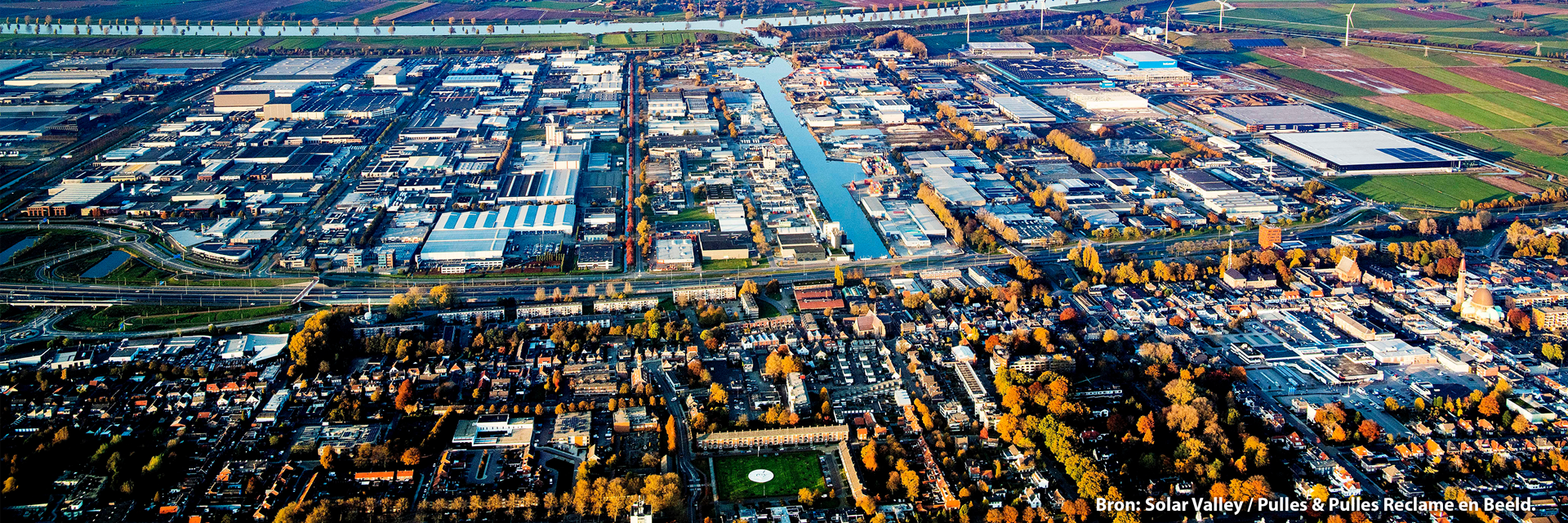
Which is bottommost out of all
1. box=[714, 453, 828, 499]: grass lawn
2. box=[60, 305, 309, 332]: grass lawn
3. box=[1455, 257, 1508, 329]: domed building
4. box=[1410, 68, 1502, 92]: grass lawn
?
box=[714, 453, 828, 499]: grass lawn

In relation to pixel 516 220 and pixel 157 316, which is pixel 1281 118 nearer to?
pixel 516 220

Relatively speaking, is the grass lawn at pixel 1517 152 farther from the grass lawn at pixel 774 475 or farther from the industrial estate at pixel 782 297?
the grass lawn at pixel 774 475

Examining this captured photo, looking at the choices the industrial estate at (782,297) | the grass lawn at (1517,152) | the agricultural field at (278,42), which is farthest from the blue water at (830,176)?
the grass lawn at (1517,152)

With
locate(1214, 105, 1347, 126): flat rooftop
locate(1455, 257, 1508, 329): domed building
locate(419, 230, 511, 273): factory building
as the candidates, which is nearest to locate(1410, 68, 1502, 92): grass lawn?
locate(1214, 105, 1347, 126): flat rooftop

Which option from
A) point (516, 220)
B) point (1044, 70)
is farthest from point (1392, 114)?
point (516, 220)

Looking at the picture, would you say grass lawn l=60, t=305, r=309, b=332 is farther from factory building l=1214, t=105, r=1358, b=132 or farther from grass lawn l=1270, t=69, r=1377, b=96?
grass lawn l=1270, t=69, r=1377, b=96
